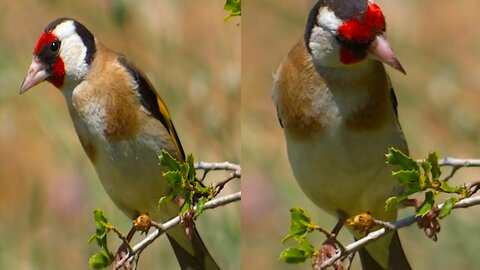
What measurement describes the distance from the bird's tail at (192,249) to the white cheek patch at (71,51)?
0.26 metres

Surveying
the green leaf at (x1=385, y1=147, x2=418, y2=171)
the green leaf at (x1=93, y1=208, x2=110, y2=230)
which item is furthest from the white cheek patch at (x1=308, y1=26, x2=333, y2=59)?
the green leaf at (x1=93, y1=208, x2=110, y2=230)

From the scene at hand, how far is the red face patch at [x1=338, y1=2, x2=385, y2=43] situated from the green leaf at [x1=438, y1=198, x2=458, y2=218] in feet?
0.59

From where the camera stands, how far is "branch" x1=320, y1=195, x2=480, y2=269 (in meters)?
1.01

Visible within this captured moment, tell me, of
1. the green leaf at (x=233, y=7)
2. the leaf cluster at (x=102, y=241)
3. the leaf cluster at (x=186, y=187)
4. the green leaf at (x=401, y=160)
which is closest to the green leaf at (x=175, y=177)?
the leaf cluster at (x=186, y=187)

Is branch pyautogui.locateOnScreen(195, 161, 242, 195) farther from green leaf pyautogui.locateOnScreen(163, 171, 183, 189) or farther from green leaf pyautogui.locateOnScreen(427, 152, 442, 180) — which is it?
green leaf pyautogui.locateOnScreen(427, 152, 442, 180)

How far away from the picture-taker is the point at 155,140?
1.35 m

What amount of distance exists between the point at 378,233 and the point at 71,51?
1.79ft

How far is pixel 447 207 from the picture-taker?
102 cm

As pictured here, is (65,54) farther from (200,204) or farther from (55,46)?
(200,204)

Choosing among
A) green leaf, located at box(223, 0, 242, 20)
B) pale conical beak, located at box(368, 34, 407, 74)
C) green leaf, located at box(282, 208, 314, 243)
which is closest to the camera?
pale conical beak, located at box(368, 34, 407, 74)

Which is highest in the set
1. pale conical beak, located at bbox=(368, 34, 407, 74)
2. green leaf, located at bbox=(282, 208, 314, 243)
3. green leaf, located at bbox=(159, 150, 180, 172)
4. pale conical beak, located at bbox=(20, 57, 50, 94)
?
pale conical beak, located at bbox=(368, 34, 407, 74)

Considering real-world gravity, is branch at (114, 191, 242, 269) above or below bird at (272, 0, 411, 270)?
below

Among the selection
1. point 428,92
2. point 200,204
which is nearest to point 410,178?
point 428,92

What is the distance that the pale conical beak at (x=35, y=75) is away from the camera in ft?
4.61
